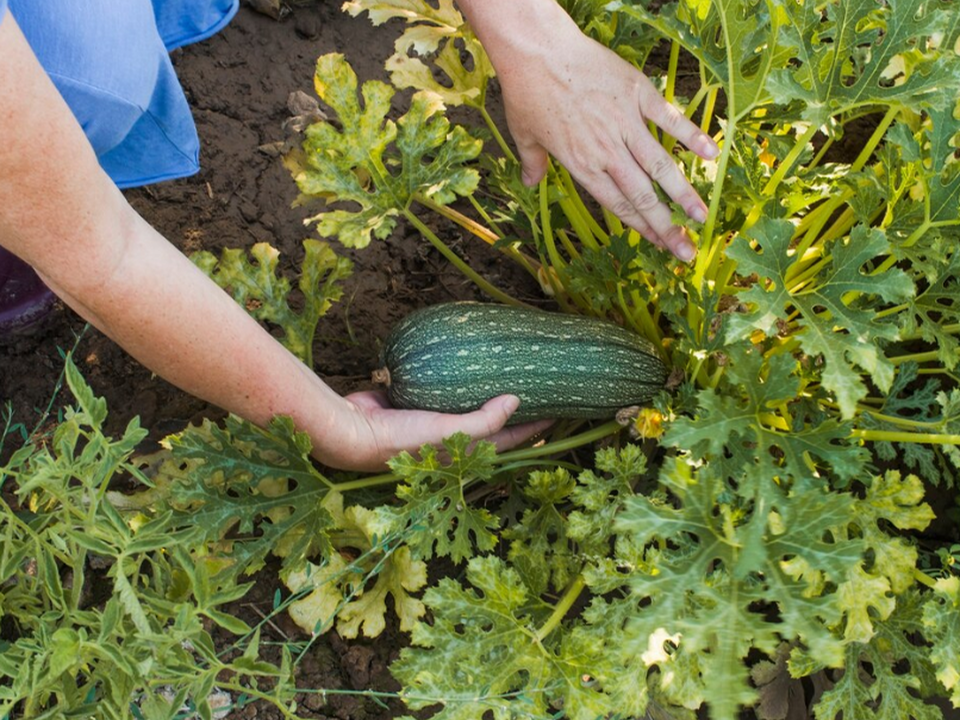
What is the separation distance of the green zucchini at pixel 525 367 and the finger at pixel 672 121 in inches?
22.1

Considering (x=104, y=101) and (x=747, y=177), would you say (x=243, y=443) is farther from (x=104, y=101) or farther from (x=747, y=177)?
(x=747, y=177)

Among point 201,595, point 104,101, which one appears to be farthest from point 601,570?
point 104,101

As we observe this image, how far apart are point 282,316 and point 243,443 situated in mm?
368

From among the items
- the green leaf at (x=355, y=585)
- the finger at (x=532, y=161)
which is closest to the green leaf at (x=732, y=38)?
the finger at (x=532, y=161)

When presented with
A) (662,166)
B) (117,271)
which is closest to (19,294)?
(117,271)

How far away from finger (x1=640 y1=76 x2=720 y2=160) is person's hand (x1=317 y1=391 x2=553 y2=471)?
0.74 metres

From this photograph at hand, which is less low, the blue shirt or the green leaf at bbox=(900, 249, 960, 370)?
the green leaf at bbox=(900, 249, 960, 370)

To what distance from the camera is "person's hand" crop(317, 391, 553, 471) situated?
2.09 meters

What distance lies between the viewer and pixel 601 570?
1915 mm

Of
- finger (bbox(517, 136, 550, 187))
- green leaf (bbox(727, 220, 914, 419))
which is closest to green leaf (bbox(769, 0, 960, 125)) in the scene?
green leaf (bbox(727, 220, 914, 419))

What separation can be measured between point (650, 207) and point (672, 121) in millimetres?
198

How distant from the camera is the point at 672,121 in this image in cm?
196

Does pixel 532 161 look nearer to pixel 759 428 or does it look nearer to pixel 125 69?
pixel 759 428

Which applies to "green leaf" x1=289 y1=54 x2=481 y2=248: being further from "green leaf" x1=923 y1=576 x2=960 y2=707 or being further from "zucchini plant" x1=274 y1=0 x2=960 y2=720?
"green leaf" x1=923 y1=576 x2=960 y2=707
